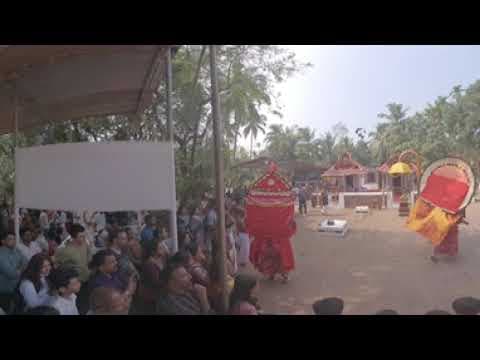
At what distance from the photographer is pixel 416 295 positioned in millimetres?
4301

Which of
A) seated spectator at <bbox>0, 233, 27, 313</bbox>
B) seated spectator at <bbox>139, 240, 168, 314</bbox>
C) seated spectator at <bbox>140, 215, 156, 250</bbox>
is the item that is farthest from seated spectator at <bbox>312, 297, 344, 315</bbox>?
seated spectator at <bbox>0, 233, 27, 313</bbox>

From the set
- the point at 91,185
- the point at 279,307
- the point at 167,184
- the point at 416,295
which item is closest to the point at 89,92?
the point at 91,185

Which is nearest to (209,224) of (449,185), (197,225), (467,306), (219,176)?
(197,225)

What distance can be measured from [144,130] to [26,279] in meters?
5.27

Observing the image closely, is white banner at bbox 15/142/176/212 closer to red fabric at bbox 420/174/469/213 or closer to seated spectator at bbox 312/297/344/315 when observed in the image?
seated spectator at bbox 312/297/344/315

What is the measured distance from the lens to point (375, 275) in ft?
16.9

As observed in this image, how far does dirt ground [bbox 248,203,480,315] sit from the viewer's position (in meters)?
4.14

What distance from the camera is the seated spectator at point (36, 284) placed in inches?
95.0

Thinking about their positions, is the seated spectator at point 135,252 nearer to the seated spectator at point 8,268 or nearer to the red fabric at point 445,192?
the seated spectator at point 8,268

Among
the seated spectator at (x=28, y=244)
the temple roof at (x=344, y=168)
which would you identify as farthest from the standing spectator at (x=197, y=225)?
the temple roof at (x=344, y=168)

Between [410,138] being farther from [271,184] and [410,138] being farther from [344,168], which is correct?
[271,184]

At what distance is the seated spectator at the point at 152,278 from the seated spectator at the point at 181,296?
13 cm

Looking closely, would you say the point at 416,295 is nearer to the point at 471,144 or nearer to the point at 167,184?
the point at 167,184

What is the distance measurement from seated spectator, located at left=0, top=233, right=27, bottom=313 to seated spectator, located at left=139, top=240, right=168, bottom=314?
94cm
